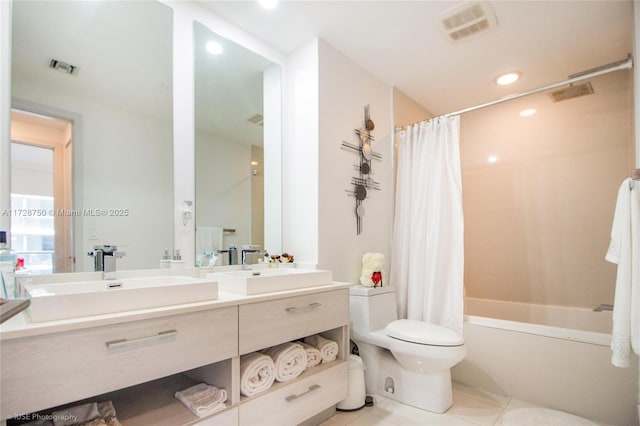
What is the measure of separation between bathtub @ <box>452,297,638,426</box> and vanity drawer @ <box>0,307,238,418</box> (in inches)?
71.1

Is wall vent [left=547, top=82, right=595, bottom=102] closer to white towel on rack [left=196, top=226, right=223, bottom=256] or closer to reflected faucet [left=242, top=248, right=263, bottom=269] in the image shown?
reflected faucet [left=242, top=248, right=263, bottom=269]

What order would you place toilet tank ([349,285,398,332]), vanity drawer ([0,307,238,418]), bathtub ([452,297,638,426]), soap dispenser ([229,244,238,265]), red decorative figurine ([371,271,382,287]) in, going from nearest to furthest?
vanity drawer ([0,307,238,418]) < bathtub ([452,297,638,426]) < soap dispenser ([229,244,238,265]) < toilet tank ([349,285,398,332]) < red decorative figurine ([371,271,382,287])

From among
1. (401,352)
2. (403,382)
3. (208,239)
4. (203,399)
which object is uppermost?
(208,239)

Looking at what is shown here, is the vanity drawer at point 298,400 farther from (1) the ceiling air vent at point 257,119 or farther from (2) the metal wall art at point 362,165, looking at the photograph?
(1) the ceiling air vent at point 257,119

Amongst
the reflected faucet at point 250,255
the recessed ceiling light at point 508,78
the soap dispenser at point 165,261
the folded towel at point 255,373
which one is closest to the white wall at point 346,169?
the reflected faucet at point 250,255

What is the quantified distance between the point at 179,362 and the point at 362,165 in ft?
6.15

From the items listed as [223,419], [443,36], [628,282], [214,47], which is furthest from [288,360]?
[443,36]

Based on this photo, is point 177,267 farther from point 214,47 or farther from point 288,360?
point 214,47

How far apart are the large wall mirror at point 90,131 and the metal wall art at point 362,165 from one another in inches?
51.1

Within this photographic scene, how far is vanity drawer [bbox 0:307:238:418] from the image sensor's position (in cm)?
85

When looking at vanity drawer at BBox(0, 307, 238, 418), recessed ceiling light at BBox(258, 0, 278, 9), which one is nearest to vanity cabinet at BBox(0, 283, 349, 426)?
vanity drawer at BBox(0, 307, 238, 418)

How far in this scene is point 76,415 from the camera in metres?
1.10

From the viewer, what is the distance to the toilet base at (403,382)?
74.6 inches

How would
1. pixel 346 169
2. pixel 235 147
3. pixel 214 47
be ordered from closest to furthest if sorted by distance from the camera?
pixel 214 47
pixel 235 147
pixel 346 169
